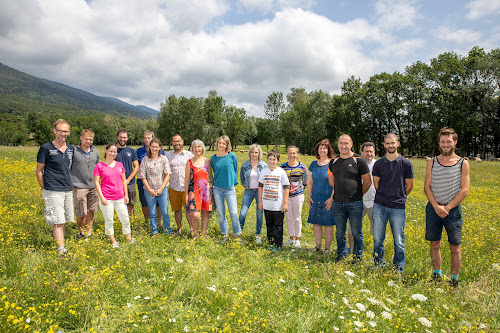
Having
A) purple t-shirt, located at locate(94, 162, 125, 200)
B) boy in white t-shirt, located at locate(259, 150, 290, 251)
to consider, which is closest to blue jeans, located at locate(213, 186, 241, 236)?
boy in white t-shirt, located at locate(259, 150, 290, 251)

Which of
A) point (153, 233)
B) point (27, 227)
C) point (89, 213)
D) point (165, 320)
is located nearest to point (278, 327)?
point (165, 320)

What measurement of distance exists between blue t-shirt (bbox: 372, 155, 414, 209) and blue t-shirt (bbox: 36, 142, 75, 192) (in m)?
6.16

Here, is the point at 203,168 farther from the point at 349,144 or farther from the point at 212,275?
the point at 349,144

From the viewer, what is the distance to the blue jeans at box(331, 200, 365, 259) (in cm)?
537

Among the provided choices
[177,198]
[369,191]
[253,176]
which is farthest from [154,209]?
[369,191]

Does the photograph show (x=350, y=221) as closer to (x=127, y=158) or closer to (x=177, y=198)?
(x=177, y=198)

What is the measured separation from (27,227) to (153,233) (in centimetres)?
283

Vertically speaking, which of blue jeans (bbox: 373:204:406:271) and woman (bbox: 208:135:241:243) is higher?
woman (bbox: 208:135:241:243)

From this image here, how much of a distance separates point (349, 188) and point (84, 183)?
5.79m

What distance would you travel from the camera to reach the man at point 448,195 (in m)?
4.53

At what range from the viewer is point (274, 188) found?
6.14 meters

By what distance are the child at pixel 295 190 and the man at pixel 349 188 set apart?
110 centimetres

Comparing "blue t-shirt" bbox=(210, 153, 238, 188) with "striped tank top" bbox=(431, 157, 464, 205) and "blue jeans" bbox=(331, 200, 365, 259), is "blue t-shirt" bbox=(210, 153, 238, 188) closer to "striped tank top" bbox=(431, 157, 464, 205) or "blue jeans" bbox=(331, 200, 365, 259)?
"blue jeans" bbox=(331, 200, 365, 259)

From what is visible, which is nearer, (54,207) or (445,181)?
(445,181)
